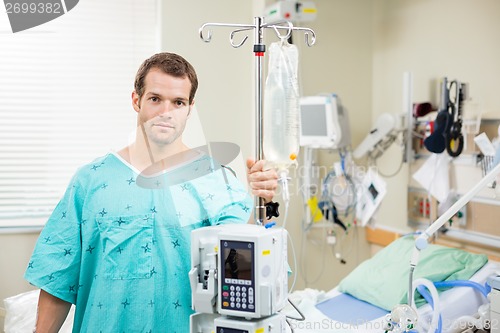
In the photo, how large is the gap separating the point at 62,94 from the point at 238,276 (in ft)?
7.03

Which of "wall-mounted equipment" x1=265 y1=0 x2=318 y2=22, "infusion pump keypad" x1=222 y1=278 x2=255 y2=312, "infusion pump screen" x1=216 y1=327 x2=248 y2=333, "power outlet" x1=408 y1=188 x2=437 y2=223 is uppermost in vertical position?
"wall-mounted equipment" x1=265 y1=0 x2=318 y2=22

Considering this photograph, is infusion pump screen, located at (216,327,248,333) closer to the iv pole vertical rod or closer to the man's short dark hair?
the iv pole vertical rod

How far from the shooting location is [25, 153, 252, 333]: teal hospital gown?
1.61 metres

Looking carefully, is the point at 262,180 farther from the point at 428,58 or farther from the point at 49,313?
the point at 428,58

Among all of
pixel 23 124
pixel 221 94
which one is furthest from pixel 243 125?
Result: pixel 23 124

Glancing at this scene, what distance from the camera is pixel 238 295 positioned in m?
1.28

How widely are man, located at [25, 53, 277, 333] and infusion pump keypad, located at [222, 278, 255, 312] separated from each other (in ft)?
1.23

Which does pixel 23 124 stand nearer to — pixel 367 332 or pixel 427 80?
pixel 367 332

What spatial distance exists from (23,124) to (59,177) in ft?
1.13

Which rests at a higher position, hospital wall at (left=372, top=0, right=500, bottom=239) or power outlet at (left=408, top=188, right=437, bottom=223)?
hospital wall at (left=372, top=0, right=500, bottom=239)

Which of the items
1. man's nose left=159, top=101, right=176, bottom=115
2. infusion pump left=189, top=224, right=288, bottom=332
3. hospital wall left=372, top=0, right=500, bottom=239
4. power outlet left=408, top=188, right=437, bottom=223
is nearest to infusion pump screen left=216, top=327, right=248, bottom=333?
infusion pump left=189, top=224, right=288, bottom=332

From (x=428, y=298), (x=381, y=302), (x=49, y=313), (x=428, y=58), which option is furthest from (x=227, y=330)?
(x=428, y=58)

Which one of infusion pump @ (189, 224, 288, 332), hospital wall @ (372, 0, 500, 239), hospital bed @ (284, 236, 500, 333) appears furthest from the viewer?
hospital wall @ (372, 0, 500, 239)

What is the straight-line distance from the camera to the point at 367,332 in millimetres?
2273
